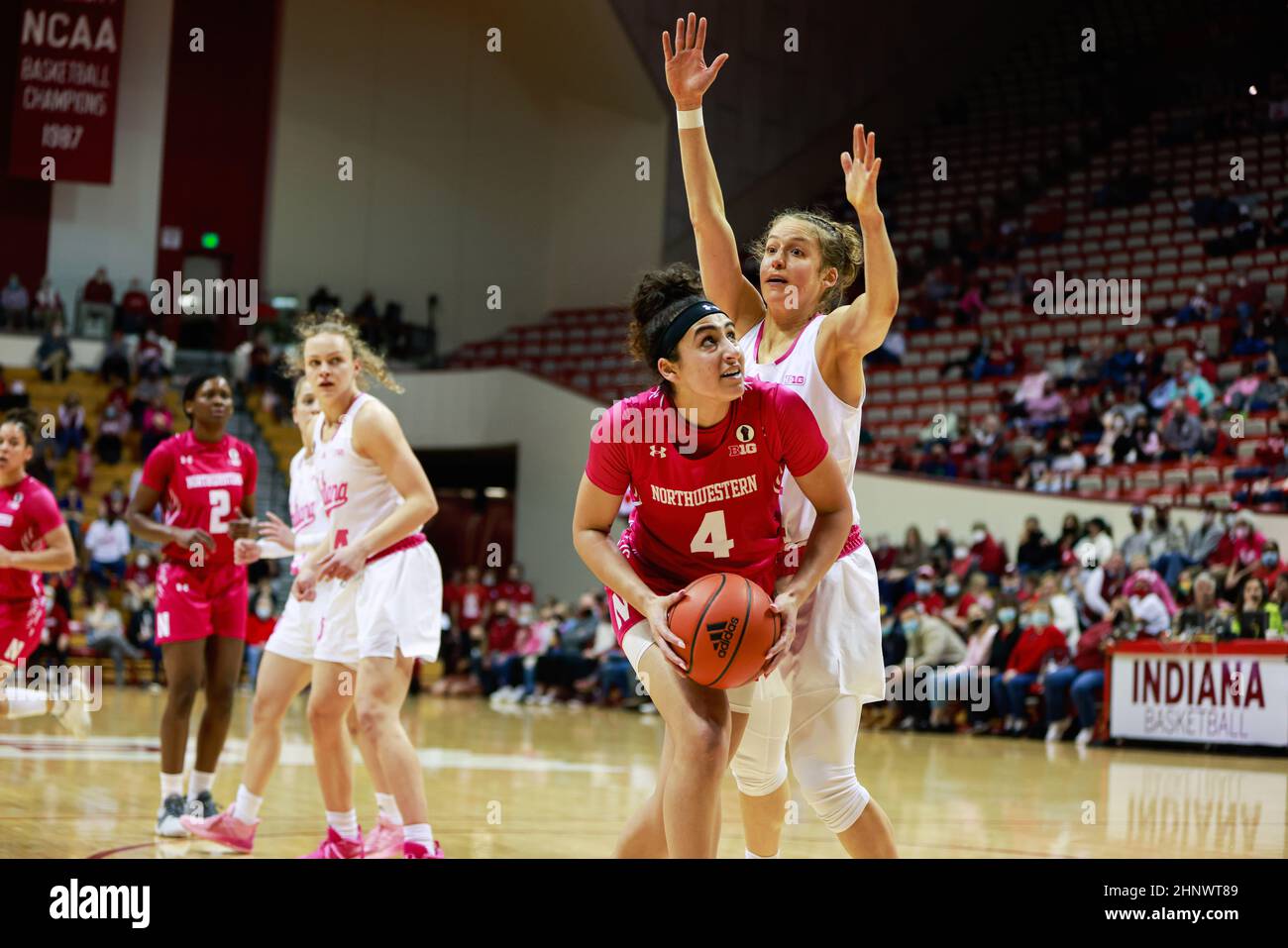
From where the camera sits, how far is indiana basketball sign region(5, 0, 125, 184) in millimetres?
23094

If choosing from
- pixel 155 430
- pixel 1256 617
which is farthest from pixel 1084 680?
pixel 155 430

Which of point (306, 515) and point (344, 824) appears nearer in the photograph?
point (344, 824)

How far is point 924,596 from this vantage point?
573 inches

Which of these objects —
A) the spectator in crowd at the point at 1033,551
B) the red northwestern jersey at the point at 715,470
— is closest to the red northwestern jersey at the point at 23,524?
the red northwestern jersey at the point at 715,470

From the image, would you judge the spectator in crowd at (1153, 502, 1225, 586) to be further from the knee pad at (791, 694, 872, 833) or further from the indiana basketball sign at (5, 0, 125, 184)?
the indiana basketball sign at (5, 0, 125, 184)

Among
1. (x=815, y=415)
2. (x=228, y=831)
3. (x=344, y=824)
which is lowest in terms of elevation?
(x=228, y=831)

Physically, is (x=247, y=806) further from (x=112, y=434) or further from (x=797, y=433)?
(x=112, y=434)

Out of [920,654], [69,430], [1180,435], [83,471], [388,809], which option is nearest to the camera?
[388,809]

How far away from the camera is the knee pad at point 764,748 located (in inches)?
149

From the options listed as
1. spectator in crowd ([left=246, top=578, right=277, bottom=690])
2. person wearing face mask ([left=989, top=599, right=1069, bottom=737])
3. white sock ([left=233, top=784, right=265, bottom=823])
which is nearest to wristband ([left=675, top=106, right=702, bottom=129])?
white sock ([left=233, top=784, right=265, bottom=823])

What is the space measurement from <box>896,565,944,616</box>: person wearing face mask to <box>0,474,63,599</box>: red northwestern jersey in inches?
371

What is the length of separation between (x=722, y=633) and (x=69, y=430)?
18.5 m

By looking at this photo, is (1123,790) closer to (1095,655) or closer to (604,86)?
(1095,655)
